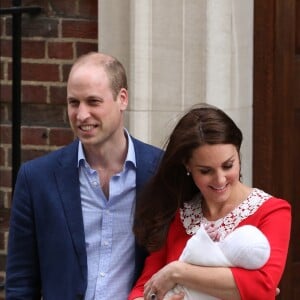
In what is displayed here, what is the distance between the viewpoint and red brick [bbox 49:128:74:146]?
4715 millimetres

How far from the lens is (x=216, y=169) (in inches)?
114

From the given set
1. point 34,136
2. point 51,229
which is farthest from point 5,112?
point 51,229

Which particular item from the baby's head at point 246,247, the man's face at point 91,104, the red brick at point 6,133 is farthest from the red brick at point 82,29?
the baby's head at point 246,247

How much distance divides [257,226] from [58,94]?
2041 millimetres

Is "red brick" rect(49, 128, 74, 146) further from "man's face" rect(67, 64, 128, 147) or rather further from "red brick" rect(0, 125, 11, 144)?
"man's face" rect(67, 64, 128, 147)

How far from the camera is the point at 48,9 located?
186 inches

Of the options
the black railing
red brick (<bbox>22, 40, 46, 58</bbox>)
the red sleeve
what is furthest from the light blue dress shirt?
red brick (<bbox>22, 40, 46, 58</bbox>)

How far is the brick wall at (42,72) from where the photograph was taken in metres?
4.68

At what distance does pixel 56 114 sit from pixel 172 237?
182cm

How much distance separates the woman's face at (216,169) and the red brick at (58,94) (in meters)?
1.84

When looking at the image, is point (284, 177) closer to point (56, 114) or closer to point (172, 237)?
point (56, 114)

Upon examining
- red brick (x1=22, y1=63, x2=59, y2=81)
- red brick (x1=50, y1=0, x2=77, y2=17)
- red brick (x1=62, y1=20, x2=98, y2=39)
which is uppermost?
red brick (x1=50, y1=0, x2=77, y2=17)

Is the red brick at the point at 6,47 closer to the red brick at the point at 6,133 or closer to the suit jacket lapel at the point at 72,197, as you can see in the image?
the red brick at the point at 6,133

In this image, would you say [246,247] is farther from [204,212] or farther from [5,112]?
[5,112]
